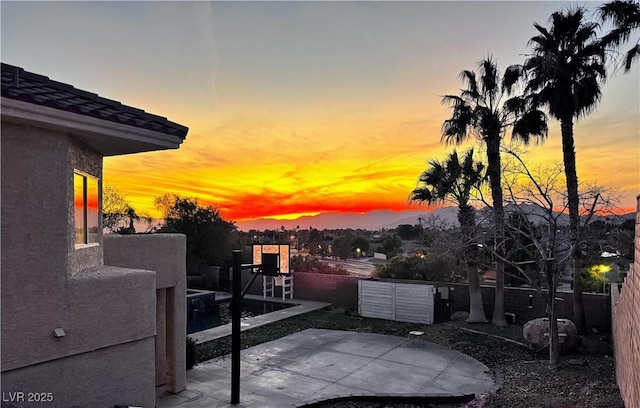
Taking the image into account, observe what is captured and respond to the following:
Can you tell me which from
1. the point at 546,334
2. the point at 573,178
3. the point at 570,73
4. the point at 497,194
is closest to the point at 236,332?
the point at 546,334

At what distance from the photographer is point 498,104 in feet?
52.7

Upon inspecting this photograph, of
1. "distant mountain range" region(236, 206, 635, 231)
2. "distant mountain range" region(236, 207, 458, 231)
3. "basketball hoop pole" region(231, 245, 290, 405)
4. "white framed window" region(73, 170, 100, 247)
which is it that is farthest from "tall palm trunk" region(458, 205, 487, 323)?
"distant mountain range" region(236, 207, 458, 231)

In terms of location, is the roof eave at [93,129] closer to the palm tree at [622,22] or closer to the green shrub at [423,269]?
the palm tree at [622,22]

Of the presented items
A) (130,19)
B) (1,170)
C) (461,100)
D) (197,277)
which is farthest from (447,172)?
(197,277)

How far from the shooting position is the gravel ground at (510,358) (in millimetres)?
8359

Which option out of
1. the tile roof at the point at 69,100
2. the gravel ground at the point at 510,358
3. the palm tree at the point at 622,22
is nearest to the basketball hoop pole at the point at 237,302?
the gravel ground at the point at 510,358

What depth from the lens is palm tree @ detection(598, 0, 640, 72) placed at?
13.2 m

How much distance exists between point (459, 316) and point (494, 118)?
8.17 metres

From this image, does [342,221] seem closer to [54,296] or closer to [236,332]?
[236,332]

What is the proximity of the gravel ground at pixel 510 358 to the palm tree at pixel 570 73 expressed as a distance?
3.21 metres

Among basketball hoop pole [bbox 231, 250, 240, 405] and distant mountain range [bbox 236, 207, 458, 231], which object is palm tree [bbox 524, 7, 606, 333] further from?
distant mountain range [bbox 236, 207, 458, 231]

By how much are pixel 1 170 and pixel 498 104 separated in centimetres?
1569

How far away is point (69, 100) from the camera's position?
223 inches

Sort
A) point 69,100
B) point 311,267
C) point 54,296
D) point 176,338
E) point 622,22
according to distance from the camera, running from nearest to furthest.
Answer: point 54,296
point 69,100
point 176,338
point 622,22
point 311,267
